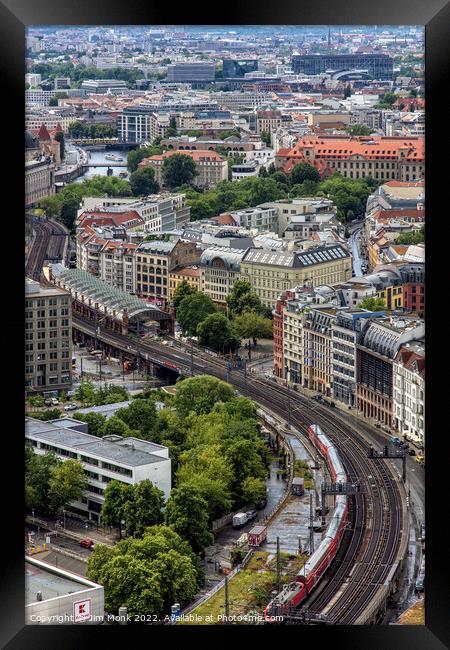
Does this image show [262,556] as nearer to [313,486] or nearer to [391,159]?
[313,486]

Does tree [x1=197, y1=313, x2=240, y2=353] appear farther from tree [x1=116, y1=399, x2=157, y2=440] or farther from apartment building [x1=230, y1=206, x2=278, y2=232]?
apartment building [x1=230, y1=206, x2=278, y2=232]

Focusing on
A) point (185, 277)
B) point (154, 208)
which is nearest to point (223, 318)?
point (185, 277)

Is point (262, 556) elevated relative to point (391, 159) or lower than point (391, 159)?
lower

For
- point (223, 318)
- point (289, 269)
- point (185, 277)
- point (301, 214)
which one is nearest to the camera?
point (223, 318)

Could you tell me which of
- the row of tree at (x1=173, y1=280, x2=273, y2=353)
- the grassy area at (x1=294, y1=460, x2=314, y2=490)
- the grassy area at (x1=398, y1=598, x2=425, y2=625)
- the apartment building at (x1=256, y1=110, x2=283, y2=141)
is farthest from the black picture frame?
the apartment building at (x1=256, y1=110, x2=283, y2=141)

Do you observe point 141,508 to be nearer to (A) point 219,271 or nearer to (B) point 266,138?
(A) point 219,271
